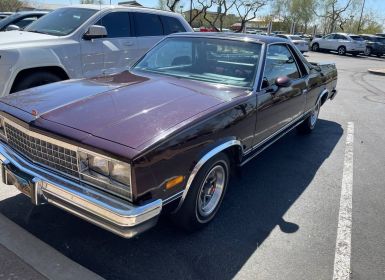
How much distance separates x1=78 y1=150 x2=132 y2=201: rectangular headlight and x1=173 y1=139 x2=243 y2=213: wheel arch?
52cm

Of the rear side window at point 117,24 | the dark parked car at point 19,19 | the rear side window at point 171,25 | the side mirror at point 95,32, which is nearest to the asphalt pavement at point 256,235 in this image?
the side mirror at point 95,32

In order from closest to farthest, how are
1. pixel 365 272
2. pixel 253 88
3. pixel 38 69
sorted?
1. pixel 365 272
2. pixel 253 88
3. pixel 38 69

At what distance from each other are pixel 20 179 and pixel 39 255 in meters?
0.59

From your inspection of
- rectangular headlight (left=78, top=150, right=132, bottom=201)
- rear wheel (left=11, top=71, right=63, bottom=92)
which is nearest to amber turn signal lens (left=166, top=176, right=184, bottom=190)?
rectangular headlight (left=78, top=150, right=132, bottom=201)

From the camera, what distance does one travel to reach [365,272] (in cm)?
282

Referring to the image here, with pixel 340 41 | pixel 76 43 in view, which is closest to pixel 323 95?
pixel 76 43

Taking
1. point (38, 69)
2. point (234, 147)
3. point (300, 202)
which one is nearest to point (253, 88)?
point (234, 147)

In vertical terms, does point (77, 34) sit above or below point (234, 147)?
above

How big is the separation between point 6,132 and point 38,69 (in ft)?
8.42

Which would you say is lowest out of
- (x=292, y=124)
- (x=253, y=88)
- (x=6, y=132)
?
(x=292, y=124)

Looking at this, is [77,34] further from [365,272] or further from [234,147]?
[365,272]

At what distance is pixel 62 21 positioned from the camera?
20.7 ft

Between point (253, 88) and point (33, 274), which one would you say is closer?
point (33, 274)

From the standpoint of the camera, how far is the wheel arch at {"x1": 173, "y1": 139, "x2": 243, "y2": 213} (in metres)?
2.76
